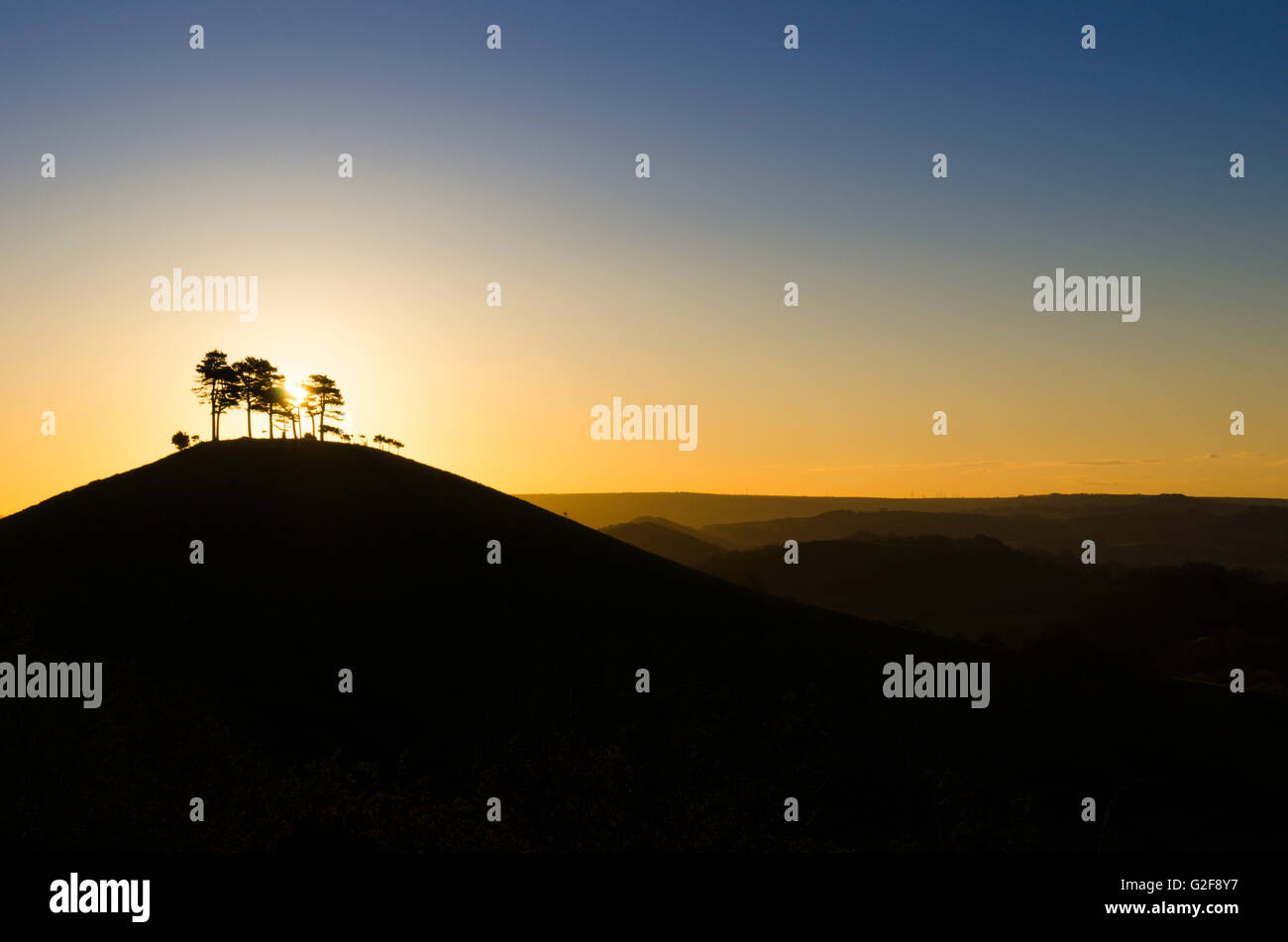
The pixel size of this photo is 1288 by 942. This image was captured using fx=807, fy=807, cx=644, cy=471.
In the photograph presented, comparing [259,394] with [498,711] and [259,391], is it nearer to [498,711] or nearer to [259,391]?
[259,391]

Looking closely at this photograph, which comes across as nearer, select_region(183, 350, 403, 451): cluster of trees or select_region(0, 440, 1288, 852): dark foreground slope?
select_region(0, 440, 1288, 852): dark foreground slope

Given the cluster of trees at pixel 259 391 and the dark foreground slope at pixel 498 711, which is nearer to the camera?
the dark foreground slope at pixel 498 711

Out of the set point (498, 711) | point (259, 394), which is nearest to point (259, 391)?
point (259, 394)

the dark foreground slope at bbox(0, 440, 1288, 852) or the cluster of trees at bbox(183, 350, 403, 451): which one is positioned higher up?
the cluster of trees at bbox(183, 350, 403, 451)

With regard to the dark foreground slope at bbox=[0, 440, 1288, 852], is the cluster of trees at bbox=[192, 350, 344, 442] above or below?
above

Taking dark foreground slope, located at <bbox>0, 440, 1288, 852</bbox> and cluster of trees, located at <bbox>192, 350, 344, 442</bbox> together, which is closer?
dark foreground slope, located at <bbox>0, 440, 1288, 852</bbox>

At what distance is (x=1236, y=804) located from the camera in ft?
227

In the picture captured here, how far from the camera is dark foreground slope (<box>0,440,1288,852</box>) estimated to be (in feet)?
127

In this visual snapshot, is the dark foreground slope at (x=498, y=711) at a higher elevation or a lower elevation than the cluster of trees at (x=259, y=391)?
lower

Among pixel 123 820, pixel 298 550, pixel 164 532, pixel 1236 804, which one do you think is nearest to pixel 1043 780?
pixel 1236 804

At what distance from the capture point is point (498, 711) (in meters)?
73.5

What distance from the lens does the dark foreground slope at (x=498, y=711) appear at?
38.7m
